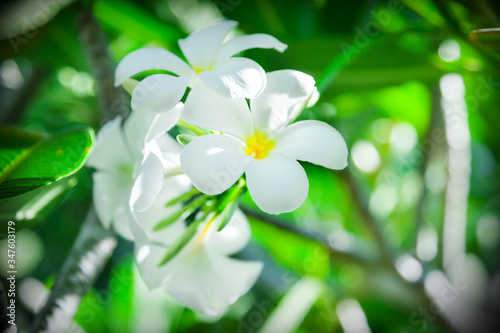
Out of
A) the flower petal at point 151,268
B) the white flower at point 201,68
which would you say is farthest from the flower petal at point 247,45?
the flower petal at point 151,268

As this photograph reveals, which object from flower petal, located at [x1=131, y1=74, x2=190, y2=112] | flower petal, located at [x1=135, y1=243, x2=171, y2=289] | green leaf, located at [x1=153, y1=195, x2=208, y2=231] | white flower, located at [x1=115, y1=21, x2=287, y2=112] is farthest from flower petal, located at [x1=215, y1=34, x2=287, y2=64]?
flower petal, located at [x1=135, y1=243, x2=171, y2=289]

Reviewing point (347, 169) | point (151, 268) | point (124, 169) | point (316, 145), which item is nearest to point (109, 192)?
point (124, 169)

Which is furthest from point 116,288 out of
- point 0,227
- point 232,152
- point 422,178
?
point 422,178

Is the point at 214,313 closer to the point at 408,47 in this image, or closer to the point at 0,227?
the point at 0,227

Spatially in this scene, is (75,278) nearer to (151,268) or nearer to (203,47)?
(151,268)

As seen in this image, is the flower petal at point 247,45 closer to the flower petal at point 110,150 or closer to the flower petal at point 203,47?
the flower petal at point 203,47
